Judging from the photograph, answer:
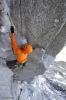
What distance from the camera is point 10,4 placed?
15.6ft

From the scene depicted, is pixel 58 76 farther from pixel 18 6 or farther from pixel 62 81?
Result: pixel 18 6

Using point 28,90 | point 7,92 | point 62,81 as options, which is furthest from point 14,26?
point 62,81

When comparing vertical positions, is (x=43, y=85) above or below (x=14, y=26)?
below

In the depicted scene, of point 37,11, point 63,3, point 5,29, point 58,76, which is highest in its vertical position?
point 63,3

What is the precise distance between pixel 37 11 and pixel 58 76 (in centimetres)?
740

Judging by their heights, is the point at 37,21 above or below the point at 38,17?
below

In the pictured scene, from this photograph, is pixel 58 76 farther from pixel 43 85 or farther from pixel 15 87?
pixel 15 87

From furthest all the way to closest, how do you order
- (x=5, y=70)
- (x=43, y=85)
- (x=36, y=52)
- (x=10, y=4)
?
1. (x=43, y=85)
2. (x=5, y=70)
3. (x=36, y=52)
4. (x=10, y=4)

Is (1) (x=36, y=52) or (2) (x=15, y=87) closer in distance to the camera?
(1) (x=36, y=52)

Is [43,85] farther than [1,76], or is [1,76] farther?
[43,85]

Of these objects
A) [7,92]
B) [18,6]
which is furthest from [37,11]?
[7,92]

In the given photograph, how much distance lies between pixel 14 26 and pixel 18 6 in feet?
2.02

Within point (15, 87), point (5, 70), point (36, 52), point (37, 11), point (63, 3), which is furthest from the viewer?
point (15, 87)

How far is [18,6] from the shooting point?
460 cm
